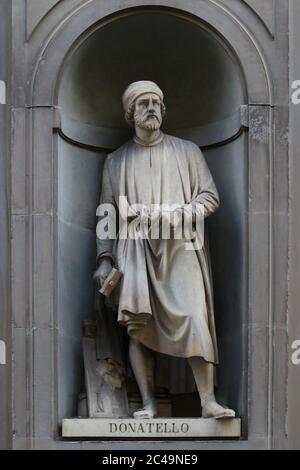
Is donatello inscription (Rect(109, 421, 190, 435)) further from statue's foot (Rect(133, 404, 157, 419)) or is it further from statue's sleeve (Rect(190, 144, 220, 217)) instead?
statue's sleeve (Rect(190, 144, 220, 217))

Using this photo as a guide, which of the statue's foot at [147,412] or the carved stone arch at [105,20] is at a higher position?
the carved stone arch at [105,20]

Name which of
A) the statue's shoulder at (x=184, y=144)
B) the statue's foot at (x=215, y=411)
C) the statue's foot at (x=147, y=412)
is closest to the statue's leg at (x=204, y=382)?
the statue's foot at (x=215, y=411)

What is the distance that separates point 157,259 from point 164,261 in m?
0.05

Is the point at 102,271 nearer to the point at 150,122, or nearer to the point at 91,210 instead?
the point at 91,210

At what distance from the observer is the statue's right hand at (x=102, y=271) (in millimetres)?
19188

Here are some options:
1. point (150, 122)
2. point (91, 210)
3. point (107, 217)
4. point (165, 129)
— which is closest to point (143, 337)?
point (107, 217)

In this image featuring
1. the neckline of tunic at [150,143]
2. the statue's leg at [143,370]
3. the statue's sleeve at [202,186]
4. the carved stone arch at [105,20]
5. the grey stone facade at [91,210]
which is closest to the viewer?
the grey stone facade at [91,210]

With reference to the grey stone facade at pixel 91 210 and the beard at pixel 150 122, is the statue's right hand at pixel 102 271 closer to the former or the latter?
the grey stone facade at pixel 91 210

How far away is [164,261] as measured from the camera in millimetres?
19188

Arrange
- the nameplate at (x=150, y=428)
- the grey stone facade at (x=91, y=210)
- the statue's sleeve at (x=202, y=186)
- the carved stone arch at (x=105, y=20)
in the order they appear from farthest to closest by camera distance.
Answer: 1. the carved stone arch at (x=105, y=20)
2. the statue's sleeve at (x=202, y=186)
3. the grey stone facade at (x=91, y=210)
4. the nameplate at (x=150, y=428)

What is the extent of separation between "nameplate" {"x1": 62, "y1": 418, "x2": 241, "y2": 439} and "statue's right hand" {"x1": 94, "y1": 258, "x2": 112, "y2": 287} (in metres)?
0.99

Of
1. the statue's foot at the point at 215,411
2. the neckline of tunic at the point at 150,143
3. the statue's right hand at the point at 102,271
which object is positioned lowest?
the statue's foot at the point at 215,411

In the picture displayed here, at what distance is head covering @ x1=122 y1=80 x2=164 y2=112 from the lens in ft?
63.8

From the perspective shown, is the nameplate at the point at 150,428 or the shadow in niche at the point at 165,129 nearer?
the nameplate at the point at 150,428
